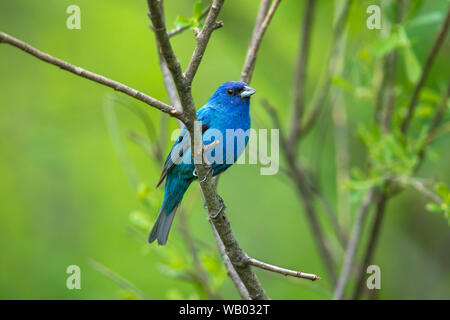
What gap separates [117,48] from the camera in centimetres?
735

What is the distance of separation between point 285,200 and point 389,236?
1.54 m

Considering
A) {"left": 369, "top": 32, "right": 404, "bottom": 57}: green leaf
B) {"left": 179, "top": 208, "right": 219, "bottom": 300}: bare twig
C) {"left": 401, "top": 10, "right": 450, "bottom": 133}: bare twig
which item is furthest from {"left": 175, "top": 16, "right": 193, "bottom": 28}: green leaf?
{"left": 401, "top": 10, "right": 450, "bottom": 133}: bare twig

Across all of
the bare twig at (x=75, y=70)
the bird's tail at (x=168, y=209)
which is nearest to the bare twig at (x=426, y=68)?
the bird's tail at (x=168, y=209)

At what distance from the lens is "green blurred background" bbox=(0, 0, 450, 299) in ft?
20.6

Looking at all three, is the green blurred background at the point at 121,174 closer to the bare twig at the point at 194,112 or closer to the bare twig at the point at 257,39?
the bare twig at the point at 257,39

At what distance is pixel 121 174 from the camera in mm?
7328

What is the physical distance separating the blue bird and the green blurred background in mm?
1635

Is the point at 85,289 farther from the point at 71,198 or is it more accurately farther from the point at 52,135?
the point at 52,135

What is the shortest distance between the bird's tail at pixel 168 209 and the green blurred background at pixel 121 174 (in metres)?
1.88

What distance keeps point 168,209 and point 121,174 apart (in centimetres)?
327

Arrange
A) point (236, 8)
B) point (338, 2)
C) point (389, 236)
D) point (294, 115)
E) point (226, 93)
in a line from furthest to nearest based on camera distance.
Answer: point (389, 236), point (236, 8), point (338, 2), point (294, 115), point (226, 93)

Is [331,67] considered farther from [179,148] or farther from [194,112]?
[194,112]

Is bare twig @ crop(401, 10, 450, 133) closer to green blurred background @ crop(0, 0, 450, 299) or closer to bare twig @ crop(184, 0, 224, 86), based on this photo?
green blurred background @ crop(0, 0, 450, 299)

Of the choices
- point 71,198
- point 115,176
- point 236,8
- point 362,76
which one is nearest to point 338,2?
point 362,76
